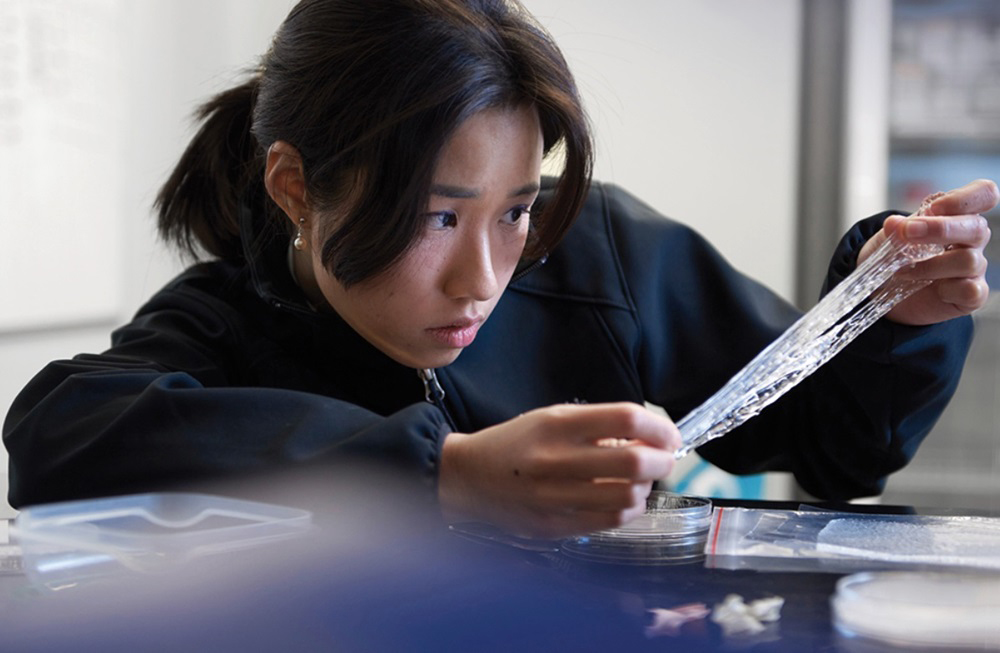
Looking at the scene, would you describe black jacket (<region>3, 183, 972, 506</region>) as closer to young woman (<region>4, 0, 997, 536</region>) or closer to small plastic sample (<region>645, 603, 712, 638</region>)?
young woman (<region>4, 0, 997, 536</region>)

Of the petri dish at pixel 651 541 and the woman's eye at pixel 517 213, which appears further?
the woman's eye at pixel 517 213

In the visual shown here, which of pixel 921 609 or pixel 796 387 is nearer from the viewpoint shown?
pixel 921 609

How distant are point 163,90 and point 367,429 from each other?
1.66 meters

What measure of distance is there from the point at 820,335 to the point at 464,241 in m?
0.27

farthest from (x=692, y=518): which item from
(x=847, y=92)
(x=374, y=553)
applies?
(x=847, y=92)

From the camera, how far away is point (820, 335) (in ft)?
2.56

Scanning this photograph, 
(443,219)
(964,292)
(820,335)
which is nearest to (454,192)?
(443,219)

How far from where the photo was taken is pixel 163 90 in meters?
2.11

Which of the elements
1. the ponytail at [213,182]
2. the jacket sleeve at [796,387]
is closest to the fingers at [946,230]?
the jacket sleeve at [796,387]

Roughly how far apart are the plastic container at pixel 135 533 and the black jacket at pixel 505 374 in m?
0.06

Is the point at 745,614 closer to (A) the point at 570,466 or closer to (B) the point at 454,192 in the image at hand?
(A) the point at 570,466

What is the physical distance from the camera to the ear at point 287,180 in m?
0.85

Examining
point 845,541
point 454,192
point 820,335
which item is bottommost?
point 845,541

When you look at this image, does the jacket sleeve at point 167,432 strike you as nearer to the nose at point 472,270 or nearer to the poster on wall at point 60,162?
the nose at point 472,270
